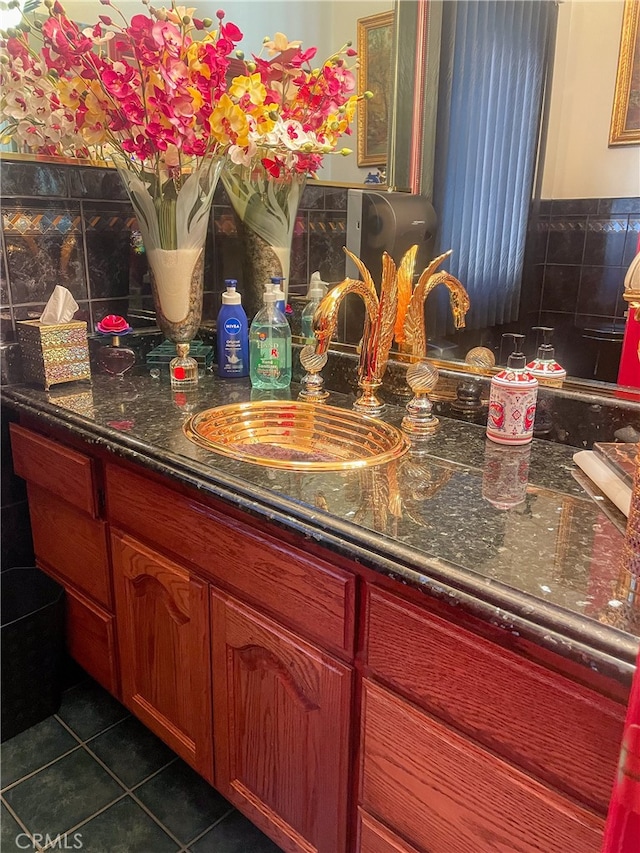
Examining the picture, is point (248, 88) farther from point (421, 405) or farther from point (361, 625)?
point (361, 625)

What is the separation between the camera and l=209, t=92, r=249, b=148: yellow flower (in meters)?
1.24

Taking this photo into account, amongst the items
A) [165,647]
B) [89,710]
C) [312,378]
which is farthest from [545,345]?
[89,710]

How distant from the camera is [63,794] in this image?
133 cm

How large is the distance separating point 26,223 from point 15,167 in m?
0.12

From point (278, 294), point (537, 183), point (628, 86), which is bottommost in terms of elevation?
point (278, 294)

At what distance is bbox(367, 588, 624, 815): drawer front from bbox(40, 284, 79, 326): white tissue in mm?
1014

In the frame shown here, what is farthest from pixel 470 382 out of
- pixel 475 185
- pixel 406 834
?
pixel 406 834

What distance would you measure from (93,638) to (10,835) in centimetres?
38

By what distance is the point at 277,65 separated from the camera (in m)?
1.42

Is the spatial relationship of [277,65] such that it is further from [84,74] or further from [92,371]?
[92,371]

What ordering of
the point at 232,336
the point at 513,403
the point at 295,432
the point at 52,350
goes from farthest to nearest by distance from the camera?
the point at 232,336 → the point at 52,350 → the point at 295,432 → the point at 513,403

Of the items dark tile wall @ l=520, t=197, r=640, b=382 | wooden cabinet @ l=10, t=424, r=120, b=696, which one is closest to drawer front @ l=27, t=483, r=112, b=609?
wooden cabinet @ l=10, t=424, r=120, b=696

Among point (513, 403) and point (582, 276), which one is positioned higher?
point (582, 276)

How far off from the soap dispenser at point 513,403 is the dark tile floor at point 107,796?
90 centimetres
